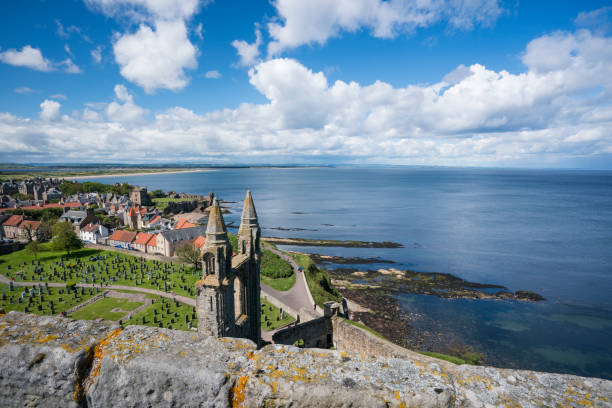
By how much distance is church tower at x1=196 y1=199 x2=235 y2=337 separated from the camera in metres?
11.3

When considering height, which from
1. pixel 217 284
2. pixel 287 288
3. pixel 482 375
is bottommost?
pixel 287 288

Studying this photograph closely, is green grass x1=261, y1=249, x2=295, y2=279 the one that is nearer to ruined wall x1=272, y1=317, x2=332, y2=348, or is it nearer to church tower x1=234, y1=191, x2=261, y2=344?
ruined wall x1=272, y1=317, x2=332, y2=348

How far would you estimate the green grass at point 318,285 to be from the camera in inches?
1408

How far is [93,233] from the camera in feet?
208

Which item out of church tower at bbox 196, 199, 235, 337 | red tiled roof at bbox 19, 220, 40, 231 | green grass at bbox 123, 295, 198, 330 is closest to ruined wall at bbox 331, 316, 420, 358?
green grass at bbox 123, 295, 198, 330

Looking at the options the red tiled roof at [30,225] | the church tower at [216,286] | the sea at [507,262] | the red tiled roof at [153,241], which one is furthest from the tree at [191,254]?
the red tiled roof at [30,225]

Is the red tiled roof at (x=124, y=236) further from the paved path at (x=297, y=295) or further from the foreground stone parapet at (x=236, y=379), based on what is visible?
the foreground stone parapet at (x=236, y=379)

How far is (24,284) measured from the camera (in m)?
37.2

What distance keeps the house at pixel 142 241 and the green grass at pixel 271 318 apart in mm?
33819

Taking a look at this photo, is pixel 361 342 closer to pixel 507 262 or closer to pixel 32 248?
pixel 507 262

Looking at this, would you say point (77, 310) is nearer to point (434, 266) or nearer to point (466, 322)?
point (466, 322)

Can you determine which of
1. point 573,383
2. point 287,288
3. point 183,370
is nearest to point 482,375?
point 573,383

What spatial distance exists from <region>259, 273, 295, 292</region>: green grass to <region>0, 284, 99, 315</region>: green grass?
19.6m

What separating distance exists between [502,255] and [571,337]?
25.3 meters
